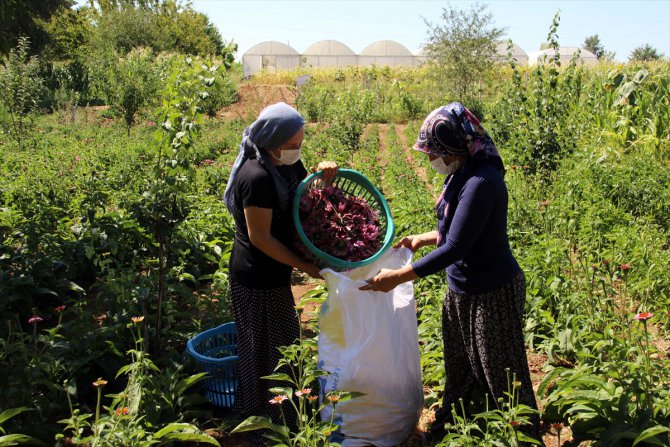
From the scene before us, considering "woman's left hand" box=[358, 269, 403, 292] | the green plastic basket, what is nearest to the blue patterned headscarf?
the green plastic basket

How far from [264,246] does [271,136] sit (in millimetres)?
510

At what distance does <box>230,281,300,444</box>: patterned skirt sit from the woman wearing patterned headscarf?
1.78ft

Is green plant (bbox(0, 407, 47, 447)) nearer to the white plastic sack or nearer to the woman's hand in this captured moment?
the white plastic sack

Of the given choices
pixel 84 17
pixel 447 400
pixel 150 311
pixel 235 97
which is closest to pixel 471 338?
pixel 447 400

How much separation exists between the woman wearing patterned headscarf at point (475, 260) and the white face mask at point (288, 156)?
0.59 m

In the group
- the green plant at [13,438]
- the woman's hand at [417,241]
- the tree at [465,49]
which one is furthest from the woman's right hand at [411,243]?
the tree at [465,49]

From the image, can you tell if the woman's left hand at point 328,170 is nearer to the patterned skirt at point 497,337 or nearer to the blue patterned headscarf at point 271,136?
the blue patterned headscarf at point 271,136

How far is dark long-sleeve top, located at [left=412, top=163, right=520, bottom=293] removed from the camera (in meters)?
2.51

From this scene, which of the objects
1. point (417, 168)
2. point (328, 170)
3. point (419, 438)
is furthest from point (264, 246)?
point (417, 168)

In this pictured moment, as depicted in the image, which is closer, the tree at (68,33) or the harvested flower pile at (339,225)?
the harvested flower pile at (339,225)

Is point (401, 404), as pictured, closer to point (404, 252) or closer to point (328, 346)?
point (328, 346)

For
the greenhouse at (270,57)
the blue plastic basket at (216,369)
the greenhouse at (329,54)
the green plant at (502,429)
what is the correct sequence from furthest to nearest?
the greenhouse at (329,54), the greenhouse at (270,57), the blue plastic basket at (216,369), the green plant at (502,429)

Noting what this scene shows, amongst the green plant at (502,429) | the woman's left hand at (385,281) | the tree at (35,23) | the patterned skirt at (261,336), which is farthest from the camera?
the tree at (35,23)

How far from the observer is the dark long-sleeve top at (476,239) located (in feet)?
8.23
